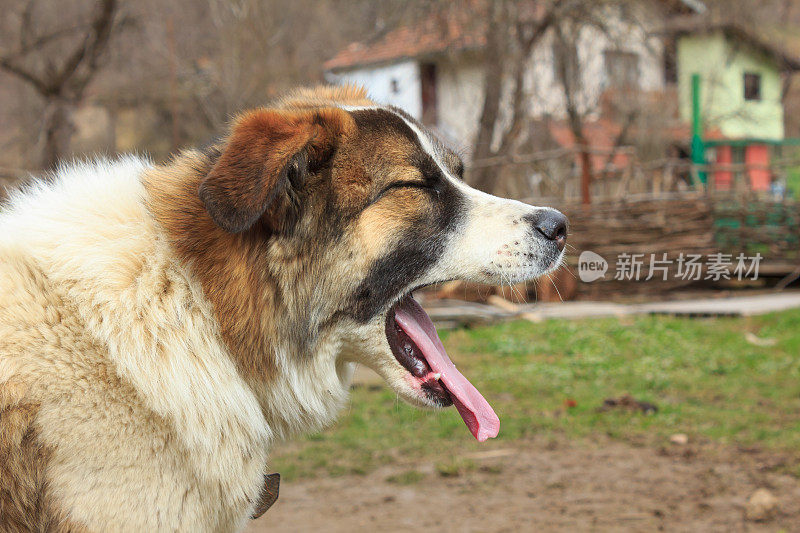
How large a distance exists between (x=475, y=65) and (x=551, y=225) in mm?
17088

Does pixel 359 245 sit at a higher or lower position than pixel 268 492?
higher

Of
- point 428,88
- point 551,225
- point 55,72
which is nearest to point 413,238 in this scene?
point 551,225

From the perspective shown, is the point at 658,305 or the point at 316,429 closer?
the point at 316,429

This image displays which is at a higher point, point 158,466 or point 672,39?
point 672,39

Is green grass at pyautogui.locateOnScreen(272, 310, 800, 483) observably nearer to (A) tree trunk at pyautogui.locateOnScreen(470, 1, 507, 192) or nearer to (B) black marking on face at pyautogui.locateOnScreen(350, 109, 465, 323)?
(B) black marking on face at pyautogui.locateOnScreen(350, 109, 465, 323)

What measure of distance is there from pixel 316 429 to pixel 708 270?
419 inches

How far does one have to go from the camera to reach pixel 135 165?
8.72 feet

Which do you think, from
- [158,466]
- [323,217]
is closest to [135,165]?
[323,217]

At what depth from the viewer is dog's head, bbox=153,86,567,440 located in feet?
7.62

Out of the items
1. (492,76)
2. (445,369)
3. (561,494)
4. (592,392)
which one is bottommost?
(592,392)

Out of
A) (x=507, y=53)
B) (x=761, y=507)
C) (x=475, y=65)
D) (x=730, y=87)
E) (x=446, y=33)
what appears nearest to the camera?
(x=761, y=507)

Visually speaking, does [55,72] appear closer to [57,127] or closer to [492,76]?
[57,127]

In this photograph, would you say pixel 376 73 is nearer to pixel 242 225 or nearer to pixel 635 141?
pixel 635 141

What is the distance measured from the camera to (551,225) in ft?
8.59
